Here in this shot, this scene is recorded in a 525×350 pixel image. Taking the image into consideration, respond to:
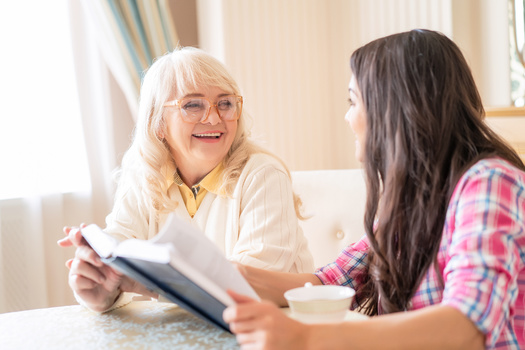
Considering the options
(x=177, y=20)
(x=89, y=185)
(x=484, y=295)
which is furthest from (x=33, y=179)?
(x=484, y=295)

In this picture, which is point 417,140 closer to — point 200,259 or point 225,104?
point 200,259

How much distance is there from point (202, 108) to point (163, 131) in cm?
17

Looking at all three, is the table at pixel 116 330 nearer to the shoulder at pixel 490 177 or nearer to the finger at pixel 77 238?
the finger at pixel 77 238

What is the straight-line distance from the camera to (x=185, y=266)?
2.56ft

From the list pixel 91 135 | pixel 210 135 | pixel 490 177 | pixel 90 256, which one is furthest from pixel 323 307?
pixel 91 135

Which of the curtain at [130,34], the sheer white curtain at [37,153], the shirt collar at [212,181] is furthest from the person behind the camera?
the curtain at [130,34]

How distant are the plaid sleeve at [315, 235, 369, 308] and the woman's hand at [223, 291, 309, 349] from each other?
55 cm

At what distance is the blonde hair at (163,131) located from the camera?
1.82m

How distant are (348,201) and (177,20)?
5.33ft

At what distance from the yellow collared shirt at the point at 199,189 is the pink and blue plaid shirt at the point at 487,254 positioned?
865 mm

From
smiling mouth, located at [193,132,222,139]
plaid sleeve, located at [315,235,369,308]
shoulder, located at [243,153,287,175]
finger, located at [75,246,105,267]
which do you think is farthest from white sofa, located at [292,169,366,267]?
finger, located at [75,246,105,267]

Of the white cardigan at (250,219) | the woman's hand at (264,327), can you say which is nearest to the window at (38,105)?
the white cardigan at (250,219)

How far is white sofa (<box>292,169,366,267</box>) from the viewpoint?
196 centimetres

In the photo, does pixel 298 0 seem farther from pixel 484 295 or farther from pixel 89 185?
pixel 484 295
